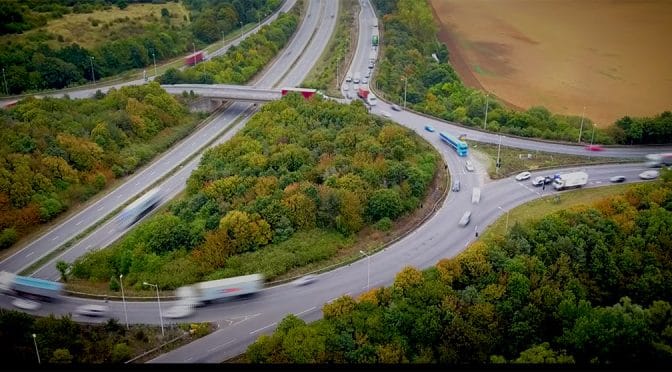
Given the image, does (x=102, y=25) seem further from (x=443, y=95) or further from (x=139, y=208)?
(x=139, y=208)

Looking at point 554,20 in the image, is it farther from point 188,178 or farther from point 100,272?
point 100,272

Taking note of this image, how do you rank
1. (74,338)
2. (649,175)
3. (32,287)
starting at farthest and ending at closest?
(649,175) → (32,287) → (74,338)

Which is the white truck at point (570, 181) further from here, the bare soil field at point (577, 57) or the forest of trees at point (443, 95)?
the bare soil field at point (577, 57)

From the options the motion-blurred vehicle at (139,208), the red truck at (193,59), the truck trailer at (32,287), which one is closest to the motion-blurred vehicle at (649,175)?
the motion-blurred vehicle at (139,208)

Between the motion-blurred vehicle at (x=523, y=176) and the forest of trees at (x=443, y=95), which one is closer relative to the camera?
the motion-blurred vehicle at (x=523, y=176)

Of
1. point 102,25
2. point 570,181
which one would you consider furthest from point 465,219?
point 102,25

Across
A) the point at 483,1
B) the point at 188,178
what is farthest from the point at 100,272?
the point at 483,1
